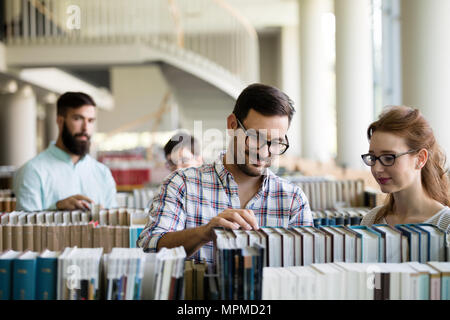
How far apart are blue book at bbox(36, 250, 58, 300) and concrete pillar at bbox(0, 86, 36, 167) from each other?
10595mm

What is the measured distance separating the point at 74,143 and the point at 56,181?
26cm

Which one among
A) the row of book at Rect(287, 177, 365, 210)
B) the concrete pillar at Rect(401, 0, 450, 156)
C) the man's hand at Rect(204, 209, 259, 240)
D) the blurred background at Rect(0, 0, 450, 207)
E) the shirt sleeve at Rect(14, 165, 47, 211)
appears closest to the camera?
the man's hand at Rect(204, 209, 259, 240)

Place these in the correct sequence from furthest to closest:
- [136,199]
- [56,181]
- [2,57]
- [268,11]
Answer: [268,11] < [2,57] < [136,199] < [56,181]

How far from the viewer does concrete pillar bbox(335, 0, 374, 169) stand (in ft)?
20.5

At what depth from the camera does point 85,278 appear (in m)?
1.15

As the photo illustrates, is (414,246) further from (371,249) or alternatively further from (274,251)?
(274,251)

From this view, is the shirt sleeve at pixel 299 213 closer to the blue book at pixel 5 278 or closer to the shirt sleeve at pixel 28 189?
the blue book at pixel 5 278

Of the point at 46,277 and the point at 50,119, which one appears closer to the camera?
the point at 46,277

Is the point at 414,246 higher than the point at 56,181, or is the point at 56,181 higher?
the point at 56,181

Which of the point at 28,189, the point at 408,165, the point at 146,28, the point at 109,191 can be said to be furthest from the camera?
the point at 146,28

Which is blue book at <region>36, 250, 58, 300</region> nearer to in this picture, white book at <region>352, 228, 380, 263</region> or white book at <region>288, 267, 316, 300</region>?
white book at <region>288, 267, 316, 300</region>

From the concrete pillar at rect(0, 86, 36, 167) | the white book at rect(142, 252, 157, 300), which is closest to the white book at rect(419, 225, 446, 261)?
the white book at rect(142, 252, 157, 300)

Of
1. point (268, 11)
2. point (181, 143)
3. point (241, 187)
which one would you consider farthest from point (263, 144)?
point (268, 11)

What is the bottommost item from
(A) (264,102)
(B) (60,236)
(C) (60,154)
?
(B) (60,236)
